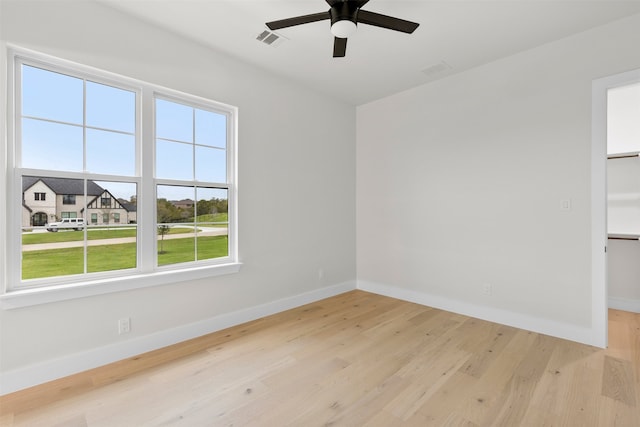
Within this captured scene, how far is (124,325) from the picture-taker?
2424 millimetres

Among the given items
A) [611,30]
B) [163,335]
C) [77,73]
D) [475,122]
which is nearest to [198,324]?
[163,335]

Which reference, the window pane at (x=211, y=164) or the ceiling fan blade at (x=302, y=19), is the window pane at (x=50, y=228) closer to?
the window pane at (x=211, y=164)

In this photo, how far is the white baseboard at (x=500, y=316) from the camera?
2.72 metres

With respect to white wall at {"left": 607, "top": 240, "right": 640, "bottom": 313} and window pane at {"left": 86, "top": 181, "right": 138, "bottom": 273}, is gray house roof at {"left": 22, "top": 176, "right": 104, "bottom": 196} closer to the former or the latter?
window pane at {"left": 86, "top": 181, "right": 138, "bottom": 273}

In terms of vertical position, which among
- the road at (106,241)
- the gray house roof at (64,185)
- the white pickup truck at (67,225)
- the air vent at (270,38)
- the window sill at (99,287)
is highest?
the air vent at (270,38)

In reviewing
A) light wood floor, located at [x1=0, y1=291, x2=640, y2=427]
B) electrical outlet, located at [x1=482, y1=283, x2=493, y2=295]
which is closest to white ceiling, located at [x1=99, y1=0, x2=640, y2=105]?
electrical outlet, located at [x1=482, y1=283, x2=493, y2=295]

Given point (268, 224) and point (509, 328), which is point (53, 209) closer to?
point (268, 224)

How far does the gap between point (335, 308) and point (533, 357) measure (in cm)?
206

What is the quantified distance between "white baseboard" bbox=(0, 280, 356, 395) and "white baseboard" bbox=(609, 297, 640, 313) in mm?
4015

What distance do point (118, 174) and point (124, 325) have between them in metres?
1.30

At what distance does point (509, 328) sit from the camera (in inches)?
120

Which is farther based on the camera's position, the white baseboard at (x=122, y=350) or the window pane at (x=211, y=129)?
the window pane at (x=211, y=129)

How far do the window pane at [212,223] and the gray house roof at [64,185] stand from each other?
858 millimetres

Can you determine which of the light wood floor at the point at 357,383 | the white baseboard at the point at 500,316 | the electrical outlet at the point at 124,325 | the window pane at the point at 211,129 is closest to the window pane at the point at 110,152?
the window pane at the point at 211,129
